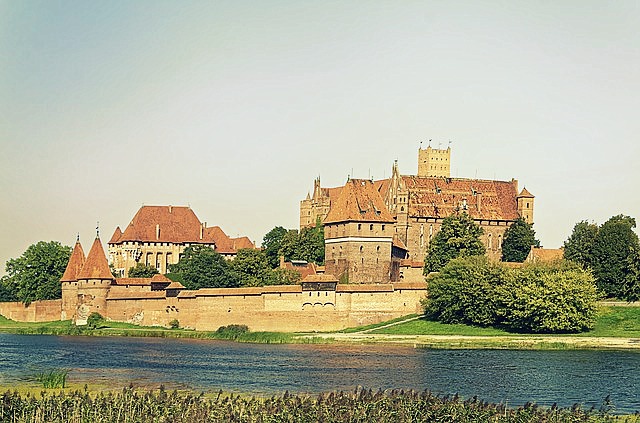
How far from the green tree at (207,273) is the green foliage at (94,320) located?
5827 millimetres

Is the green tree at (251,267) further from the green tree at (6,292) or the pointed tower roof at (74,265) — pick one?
the green tree at (6,292)

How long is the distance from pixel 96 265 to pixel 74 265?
2971mm

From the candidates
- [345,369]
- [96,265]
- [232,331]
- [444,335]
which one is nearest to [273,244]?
[96,265]

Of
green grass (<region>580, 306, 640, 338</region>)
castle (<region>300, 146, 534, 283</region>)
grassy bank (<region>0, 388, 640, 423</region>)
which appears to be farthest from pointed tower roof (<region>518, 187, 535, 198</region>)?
grassy bank (<region>0, 388, 640, 423</region>)

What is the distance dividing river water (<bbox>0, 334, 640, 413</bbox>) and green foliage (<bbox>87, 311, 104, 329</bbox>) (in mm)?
11915

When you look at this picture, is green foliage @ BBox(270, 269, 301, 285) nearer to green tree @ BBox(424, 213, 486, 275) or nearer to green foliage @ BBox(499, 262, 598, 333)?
green tree @ BBox(424, 213, 486, 275)

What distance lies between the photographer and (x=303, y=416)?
22.7 metres

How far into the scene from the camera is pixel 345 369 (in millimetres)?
38906

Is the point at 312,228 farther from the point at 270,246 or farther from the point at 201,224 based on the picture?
the point at 201,224

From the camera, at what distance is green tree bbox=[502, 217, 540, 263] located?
7662 cm

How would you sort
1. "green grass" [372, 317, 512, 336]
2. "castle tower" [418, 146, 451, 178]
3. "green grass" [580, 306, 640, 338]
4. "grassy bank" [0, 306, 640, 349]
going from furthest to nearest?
1. "castle tower" [418, 146, 451, 178]
2. "green grass" [372, 317, 512, 336]
3. "green grass" [580, 306, 640, 338]
4. "grassy bank" [0, 306, 640, 349]

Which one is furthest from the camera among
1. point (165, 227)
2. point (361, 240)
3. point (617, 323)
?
point (165, 227)

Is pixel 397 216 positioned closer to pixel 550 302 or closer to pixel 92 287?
pixel 92 287

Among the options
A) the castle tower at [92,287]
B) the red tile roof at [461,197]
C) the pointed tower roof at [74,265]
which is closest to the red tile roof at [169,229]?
the pointed tower roof at [74,265]
